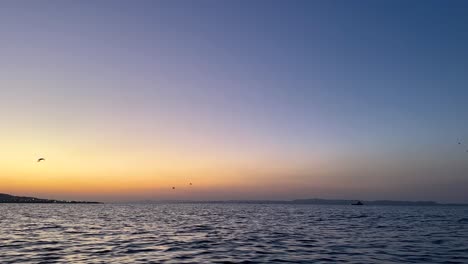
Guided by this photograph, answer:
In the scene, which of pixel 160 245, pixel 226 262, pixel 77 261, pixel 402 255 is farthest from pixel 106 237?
pixel 402 255

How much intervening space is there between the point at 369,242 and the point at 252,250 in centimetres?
1220

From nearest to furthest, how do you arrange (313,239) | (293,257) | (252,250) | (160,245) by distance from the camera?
(293,257) → (252,250) → (160,245) → (313,239)

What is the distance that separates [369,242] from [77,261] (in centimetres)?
2487

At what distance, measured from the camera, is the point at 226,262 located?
2625 centimetres

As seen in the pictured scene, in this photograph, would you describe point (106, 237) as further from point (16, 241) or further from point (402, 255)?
point (402, 255)

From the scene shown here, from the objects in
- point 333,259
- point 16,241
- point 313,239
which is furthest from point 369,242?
point 16,241

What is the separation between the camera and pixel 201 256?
2848cm

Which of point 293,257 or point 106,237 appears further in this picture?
point 106,237

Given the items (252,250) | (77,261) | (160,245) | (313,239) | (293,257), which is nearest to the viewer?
(77,261)

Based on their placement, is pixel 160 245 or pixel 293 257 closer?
pixel 293 257

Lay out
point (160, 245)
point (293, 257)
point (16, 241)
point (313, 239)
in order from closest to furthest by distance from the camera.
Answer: point (293, 257), point (160, 245), point (16, 241), point (313, 239)

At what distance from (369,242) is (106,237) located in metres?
25.0

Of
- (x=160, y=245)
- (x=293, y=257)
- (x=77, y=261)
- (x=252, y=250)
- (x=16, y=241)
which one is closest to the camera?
(x=77, y=261)

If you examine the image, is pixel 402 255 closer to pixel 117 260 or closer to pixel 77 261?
pixel 117 260
